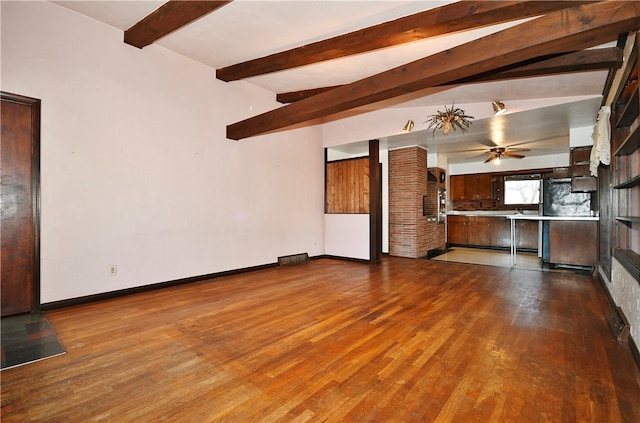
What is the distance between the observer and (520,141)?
272 inches

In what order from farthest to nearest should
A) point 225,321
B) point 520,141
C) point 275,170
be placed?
point 520,141 < point 275,170 < point 225,321

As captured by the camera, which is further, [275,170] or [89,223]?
[275,170]

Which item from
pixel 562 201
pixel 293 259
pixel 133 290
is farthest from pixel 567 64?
pixel 133 290

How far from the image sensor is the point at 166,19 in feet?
11.5

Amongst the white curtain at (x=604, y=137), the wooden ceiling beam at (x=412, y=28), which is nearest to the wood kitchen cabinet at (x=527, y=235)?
the white curtain at (x=604, y=137)

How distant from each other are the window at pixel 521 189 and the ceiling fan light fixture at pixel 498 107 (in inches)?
197

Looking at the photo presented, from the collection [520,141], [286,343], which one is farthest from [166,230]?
[520,141]

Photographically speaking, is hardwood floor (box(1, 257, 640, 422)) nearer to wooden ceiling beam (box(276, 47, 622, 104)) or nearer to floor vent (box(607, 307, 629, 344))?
floor vent (box(607, 307, 629, 344))

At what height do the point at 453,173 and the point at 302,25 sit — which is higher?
the point at 302,25

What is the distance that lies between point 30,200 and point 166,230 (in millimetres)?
1526

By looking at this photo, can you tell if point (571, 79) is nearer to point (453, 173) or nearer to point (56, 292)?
point (453, 173)

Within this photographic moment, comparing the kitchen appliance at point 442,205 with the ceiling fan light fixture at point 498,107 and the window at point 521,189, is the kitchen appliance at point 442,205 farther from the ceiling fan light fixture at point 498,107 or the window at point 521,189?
the ceiling fan light fixture at point 498,107

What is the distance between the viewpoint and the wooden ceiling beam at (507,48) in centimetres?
226

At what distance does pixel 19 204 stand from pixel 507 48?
5.24 m
